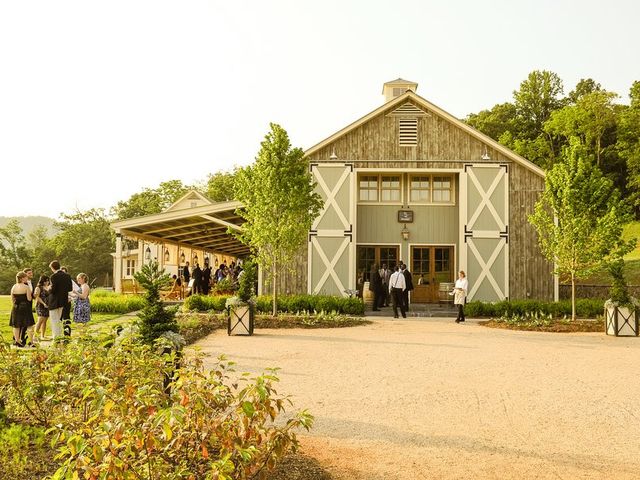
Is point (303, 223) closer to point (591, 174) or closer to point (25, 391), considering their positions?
point (591, 174)

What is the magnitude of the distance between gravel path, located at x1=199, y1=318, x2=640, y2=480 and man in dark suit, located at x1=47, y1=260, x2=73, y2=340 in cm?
277

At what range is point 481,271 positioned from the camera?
811 inches

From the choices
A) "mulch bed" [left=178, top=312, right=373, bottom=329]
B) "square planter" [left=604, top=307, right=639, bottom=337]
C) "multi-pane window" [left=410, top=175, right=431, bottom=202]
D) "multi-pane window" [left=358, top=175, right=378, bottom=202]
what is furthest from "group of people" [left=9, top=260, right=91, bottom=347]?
"multi-pane window" [left=410, top=175, right=431, bottom=202]

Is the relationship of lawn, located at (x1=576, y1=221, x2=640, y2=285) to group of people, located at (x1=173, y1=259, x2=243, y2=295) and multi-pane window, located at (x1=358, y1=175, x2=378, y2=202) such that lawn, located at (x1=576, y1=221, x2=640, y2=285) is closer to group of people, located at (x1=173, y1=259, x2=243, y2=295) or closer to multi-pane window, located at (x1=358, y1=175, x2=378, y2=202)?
multi-pane window, located at (x1=358, y1=175, x2=378, y2=202)

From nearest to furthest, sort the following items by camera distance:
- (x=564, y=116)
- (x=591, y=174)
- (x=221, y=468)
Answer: (x=221, y=468)
(x=591, y=174)
(x=564, y=116)

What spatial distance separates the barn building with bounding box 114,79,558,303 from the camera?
20609 mm

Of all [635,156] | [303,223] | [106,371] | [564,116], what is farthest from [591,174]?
[564,116]

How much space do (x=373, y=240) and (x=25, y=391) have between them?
17704 mm

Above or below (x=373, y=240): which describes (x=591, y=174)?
above

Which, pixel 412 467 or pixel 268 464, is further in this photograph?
pixel 412 467

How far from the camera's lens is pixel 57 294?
35.2 ft

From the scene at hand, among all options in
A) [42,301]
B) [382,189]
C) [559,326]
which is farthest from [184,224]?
[559,326]

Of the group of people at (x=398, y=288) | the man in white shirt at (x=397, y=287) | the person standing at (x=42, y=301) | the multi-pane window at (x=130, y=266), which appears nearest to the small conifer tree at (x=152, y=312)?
the person standing at (x=42, y=301)

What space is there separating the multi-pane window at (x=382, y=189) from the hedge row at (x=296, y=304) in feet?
17.3
